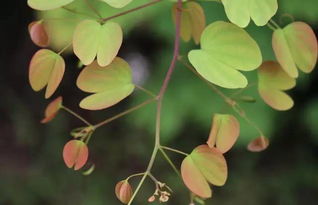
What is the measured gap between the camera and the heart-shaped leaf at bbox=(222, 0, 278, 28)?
362 millimetres

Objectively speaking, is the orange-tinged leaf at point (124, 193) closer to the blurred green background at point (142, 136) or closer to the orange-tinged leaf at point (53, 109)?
the orange-tinged leaf at point (53, 109)

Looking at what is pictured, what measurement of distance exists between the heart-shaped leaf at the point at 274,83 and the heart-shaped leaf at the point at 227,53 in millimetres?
57

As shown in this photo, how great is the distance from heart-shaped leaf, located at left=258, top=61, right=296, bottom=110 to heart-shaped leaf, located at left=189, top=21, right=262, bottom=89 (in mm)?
57

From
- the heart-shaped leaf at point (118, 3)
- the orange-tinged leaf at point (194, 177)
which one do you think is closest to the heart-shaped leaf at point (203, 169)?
the orange-tinged leaf at point (194, 177)

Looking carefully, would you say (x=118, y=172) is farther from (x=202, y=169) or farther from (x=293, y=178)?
(x=202, y=169)

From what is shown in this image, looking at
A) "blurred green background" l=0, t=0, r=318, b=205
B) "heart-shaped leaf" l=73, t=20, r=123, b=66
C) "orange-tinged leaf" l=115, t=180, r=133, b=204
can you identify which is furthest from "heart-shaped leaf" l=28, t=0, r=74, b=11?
"blurred green background" l=0, t=0, r=318, b=205

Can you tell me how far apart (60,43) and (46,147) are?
2.32 feet

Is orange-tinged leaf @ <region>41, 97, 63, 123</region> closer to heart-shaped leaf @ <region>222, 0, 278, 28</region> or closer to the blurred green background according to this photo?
heart-shaped leaf @ <region>222, 0, 278, 28</region>

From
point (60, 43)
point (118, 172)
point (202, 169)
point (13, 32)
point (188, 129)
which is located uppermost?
point (202, 169)

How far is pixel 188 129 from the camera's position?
1665mm

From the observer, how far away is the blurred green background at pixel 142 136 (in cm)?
145

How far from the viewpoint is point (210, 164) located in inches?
15.0

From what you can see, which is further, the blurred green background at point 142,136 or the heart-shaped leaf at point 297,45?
the blurred green background at point 142,136

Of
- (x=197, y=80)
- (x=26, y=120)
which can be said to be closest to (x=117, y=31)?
(x=197, y=80)
